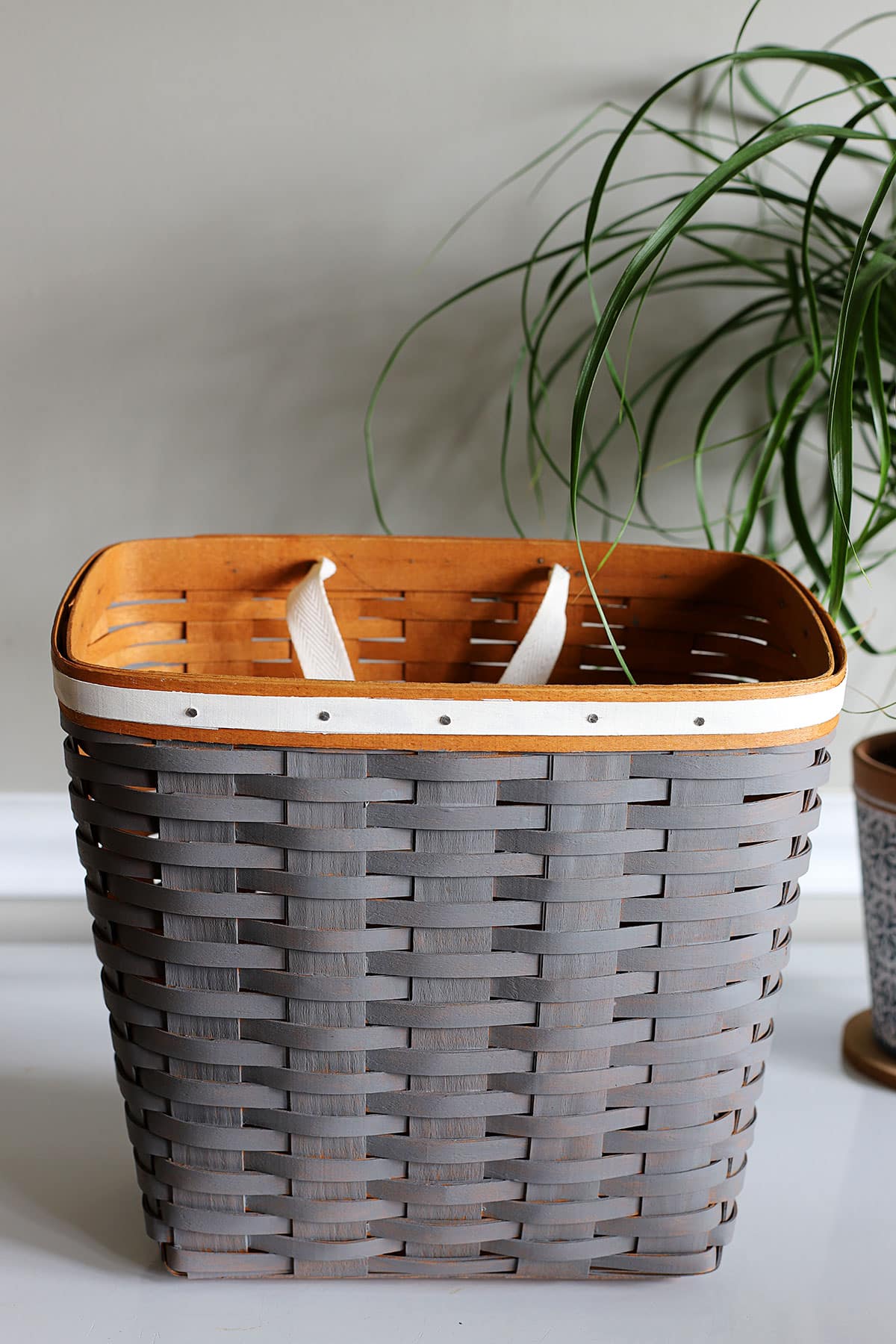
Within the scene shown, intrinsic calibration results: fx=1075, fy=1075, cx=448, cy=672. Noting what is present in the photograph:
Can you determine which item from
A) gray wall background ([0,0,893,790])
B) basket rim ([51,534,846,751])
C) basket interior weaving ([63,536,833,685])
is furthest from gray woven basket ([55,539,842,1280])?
gray wall background ([0,0,893,790])

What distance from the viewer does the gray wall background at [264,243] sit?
2.66 ft

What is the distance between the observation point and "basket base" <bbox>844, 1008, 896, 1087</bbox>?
765 mm

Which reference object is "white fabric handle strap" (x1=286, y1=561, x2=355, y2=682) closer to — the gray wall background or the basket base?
the gray wall background

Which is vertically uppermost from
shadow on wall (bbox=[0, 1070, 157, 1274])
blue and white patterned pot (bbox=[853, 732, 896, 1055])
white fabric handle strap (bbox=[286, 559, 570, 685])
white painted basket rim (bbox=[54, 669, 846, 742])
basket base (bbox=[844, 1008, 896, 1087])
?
white painted basket rim (bbox=[54, 669, 846, 742])

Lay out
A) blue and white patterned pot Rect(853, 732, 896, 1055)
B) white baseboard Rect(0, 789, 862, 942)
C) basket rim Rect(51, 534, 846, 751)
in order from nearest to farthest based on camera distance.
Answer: basket rim Rect(51, 534, 846, 751), blue and white patterned pot Rect(853, 732, 896, 1055), white baseboard Rect(0, 789, 862, 942)

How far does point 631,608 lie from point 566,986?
30 cm

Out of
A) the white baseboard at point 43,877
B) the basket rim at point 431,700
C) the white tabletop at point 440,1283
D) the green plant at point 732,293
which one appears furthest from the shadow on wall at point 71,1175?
the green plant at point 732,293

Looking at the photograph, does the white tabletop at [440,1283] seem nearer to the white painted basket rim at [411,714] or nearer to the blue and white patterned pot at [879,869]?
the blue and white patterned pot at [879,869]

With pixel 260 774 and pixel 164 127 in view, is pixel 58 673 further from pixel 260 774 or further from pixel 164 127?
pixel 164 127

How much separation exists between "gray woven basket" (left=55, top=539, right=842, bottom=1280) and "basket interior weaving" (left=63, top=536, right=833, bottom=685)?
13cm

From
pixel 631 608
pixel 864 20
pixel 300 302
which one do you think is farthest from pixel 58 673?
pixel 864 20

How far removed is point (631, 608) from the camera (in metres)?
0.71

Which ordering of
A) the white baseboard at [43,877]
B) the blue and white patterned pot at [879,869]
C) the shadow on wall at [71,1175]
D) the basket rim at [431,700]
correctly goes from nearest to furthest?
1. the basket rim at [431,700]
2. the shadow on wall at [71,1175]
3. the blue and white patterned pot at [879,869]
4. the white baseboard at [43,877]

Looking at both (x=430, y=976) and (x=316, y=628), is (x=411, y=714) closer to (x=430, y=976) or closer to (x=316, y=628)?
(x=430, y=976)
